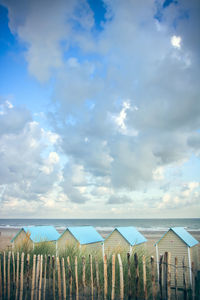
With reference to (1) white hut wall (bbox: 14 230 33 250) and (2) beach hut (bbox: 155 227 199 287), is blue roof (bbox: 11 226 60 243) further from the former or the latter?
(2) beach hut (bbox: 155 227 199 287)

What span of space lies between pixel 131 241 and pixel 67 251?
3075mm

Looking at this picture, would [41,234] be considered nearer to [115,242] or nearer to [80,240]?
[80,240]

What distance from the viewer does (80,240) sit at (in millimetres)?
11477

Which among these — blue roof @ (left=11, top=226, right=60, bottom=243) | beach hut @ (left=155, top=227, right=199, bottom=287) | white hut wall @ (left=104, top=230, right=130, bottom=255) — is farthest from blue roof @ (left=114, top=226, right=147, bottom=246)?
A: blue roof @ (left=11, top=226, right=60, bottom=243)

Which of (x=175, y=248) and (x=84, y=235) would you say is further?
(x=84, y=235)

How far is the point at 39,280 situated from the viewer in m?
7.12

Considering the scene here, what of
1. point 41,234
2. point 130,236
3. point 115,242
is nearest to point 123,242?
point 115,242

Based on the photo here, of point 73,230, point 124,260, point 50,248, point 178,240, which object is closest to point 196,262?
point 178,240

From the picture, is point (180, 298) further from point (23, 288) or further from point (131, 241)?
point (23, 288)

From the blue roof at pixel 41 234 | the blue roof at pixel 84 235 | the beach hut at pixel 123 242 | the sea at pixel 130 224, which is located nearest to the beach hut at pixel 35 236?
the blue roof at pixel 41 234

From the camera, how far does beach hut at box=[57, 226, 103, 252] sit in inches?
451

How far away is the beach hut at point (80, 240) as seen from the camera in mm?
11462

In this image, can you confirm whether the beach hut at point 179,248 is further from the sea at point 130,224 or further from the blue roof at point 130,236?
the sea at point 130,224

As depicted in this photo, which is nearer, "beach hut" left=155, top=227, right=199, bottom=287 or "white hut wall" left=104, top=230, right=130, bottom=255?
"beach hut" left=155, top=227, right=199, bottom=287
